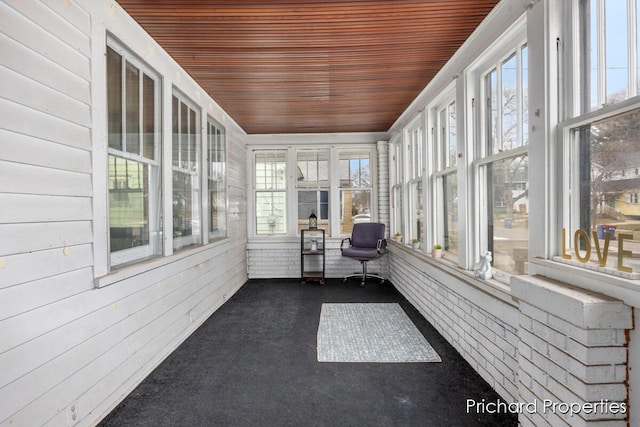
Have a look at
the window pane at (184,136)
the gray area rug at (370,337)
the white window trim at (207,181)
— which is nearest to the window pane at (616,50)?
the gray area rug at (370,337)

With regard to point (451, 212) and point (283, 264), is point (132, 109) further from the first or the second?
point (283, 264)

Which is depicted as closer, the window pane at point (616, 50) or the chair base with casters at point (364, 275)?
the window pane at point (616, 50)

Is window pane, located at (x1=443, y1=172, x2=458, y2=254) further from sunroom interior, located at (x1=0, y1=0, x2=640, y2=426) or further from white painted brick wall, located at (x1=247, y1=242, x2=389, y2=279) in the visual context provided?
white painted brick wall, located at (x1=247, y1=242, x2=389, y2=279)

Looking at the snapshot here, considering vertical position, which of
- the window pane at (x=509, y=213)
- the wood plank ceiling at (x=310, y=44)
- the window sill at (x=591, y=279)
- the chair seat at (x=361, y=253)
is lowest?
the chair seat at (x=361, y=253)

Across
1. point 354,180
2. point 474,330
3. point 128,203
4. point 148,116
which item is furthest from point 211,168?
point 474,330

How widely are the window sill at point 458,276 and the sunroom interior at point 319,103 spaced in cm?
2

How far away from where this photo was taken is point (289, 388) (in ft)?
7.61

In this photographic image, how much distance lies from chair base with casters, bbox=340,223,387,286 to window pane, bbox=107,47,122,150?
3895 millimetres

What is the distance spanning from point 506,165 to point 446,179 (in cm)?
119

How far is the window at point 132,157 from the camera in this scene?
2.23m

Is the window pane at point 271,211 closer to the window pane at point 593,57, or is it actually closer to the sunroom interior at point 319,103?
the sunroom interior at point 319,103

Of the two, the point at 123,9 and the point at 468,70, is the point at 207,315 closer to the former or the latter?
the point at 123,9

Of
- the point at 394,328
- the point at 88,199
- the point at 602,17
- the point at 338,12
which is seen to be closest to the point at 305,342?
the point at 394,328

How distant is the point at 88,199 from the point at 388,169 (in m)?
4.91
